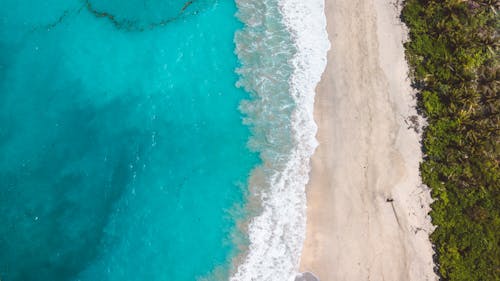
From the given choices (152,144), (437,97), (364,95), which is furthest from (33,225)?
(437,97)

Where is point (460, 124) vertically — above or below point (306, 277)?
above

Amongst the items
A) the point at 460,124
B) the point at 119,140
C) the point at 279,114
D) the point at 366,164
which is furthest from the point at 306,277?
the point at 119,140

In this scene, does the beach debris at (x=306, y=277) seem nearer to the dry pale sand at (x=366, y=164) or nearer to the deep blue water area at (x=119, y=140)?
the dry pale sand at (x=366, y=164)

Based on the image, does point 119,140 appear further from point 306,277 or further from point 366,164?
point 366,164

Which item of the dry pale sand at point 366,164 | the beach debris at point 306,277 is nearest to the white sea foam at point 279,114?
the beach debris at point 306,277

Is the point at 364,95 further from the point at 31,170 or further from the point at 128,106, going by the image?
the point at 31,170

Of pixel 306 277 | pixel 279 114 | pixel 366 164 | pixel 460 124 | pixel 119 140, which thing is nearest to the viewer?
pixel 306 277

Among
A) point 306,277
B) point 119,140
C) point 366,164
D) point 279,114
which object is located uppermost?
point 279,114
